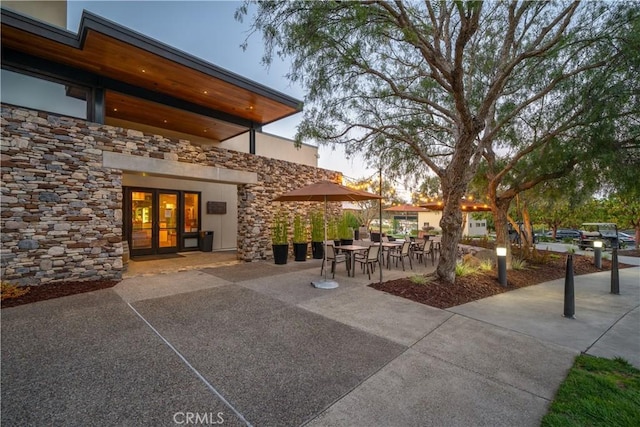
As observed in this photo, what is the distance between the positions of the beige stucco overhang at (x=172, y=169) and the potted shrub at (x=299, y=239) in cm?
202

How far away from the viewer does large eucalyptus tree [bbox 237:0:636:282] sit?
4496 mm

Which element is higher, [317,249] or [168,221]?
[168,221]

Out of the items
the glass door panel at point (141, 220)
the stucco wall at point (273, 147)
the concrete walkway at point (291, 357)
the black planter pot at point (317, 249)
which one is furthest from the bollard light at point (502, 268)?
A: the glass door panel at point (141, 220)

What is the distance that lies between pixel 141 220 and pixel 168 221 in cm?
92

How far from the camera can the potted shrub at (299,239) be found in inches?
372

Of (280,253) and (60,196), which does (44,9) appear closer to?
(60,196)

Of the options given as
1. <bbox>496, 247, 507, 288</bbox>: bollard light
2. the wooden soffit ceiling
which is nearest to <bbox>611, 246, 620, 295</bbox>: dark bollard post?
<bbox>496, 247, 507, 288</bbox>: bollard light

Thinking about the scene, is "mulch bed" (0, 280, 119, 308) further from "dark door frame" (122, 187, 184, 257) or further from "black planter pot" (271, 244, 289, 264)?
"black planter pot" (271, 244, 289, 264)

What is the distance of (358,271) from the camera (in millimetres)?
7984

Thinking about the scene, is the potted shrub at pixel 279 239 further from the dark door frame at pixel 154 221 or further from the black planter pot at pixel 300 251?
the dark door frame at pixel 154 221

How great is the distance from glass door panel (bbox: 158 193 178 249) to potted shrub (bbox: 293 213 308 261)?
15.7ft

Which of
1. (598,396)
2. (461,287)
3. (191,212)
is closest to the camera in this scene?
(598,396)

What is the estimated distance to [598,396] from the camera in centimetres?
250

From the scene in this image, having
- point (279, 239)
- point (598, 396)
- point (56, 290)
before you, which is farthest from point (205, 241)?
point (598, 396)
